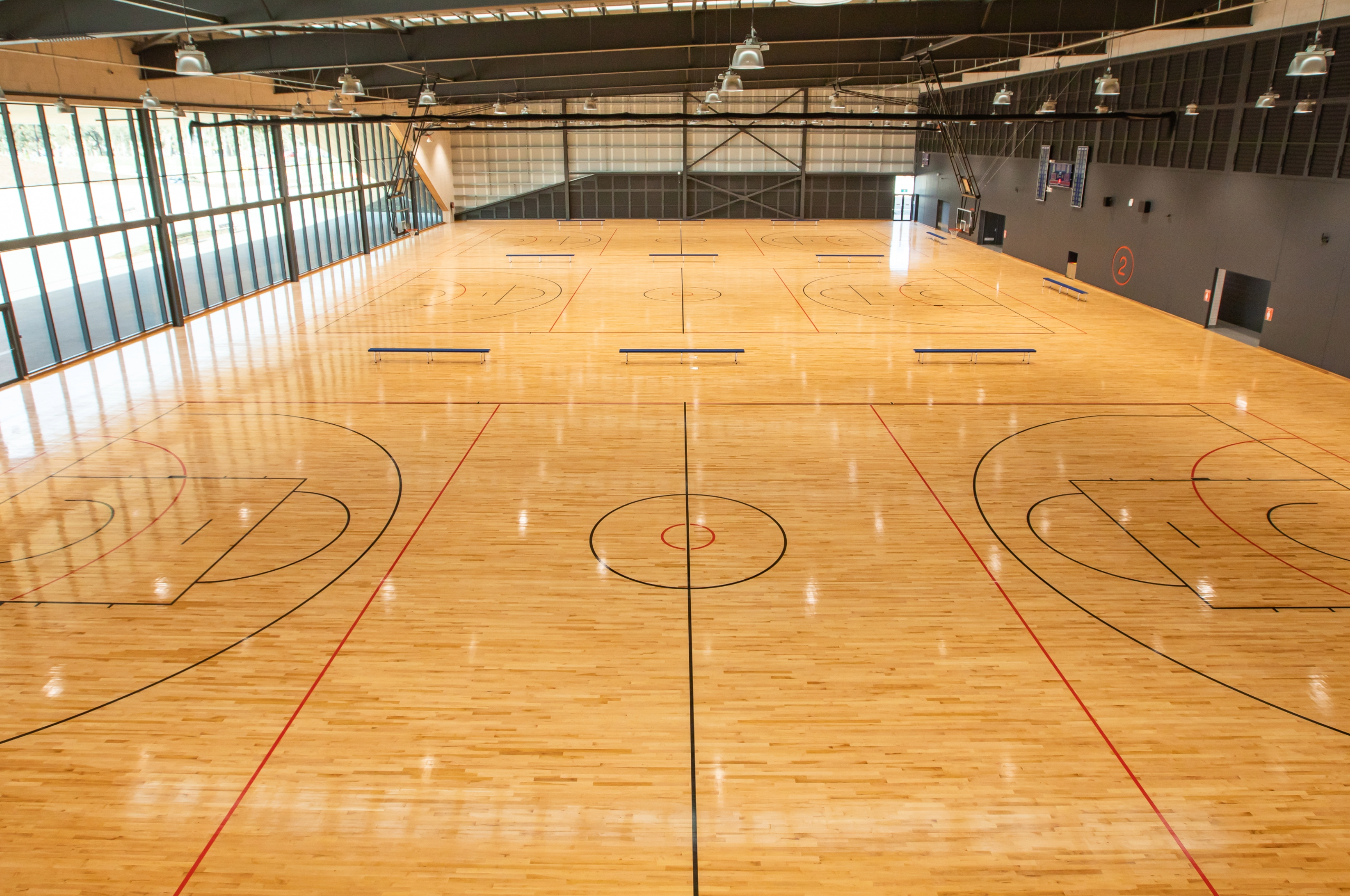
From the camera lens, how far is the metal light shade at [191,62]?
12.1 m

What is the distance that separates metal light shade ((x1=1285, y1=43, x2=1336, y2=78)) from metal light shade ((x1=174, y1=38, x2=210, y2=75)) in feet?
50.3

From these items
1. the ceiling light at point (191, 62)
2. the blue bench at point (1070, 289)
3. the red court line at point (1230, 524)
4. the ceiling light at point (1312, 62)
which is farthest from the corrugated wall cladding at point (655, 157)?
the ceiling light at point (1312, 62)

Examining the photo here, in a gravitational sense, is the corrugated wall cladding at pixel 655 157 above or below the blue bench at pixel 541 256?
above

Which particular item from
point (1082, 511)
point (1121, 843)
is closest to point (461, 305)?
point (1082, 511)

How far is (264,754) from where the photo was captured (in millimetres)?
7074

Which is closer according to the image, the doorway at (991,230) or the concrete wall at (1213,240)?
the concrete wall at (1213,240)

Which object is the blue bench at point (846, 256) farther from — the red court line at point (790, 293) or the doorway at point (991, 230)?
the doorway at point (991, 230)

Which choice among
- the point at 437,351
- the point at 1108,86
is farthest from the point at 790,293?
the point at 437,351

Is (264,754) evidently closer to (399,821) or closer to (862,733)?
(399,821)

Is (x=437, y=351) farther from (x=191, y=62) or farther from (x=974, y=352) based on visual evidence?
(x=974, y=352)

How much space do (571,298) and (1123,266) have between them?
57.0ft

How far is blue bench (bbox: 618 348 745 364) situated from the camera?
18.6 meters

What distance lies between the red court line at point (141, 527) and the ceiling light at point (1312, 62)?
16.5 m

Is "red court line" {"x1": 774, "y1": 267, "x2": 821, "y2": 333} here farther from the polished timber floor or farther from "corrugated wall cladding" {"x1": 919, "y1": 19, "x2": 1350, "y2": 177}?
"corrugated wall cladding" {"x1": 919, "y1": 19, "x2": 1350, "y2": 177}
